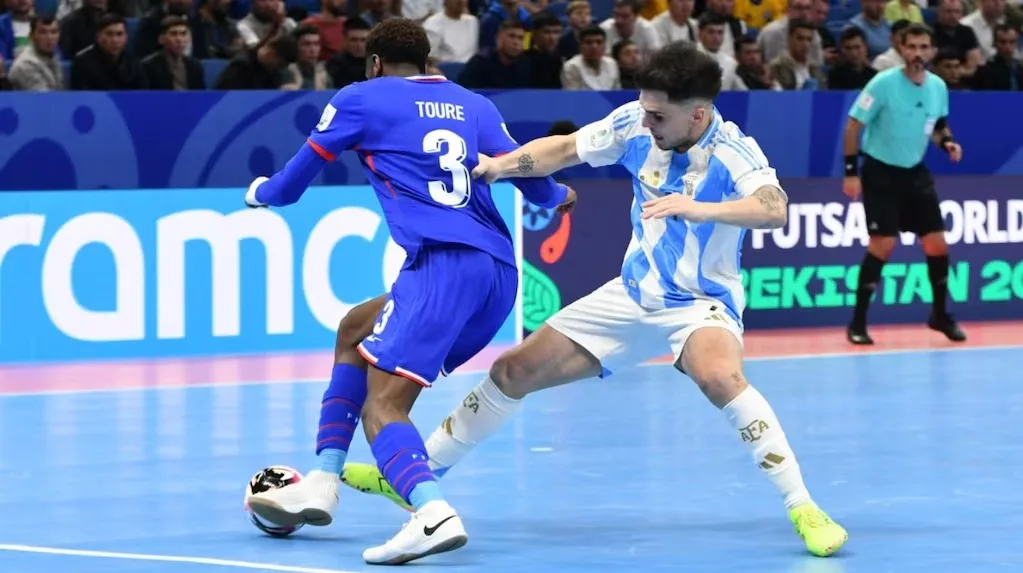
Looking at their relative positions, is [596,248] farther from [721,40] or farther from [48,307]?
[48,307]

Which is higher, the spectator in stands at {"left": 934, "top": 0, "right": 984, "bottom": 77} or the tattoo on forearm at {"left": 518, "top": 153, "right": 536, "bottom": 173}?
the tattoo on forearm at {"left": 518, "top": 153, "right": 536, "bottom": 173}

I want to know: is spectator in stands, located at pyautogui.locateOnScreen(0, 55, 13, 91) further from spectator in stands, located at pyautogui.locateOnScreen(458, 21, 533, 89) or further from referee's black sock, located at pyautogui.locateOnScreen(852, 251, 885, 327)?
referee's black sock, located at pyautogui.locateOnScreen(852, 251, 885, 327)

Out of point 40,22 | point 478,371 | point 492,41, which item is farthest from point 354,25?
point 478,371

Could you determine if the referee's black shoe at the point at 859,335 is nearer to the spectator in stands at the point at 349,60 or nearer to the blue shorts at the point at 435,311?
the spectator in stands at the point at 349,60

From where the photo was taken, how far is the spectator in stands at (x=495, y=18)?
52.3ft

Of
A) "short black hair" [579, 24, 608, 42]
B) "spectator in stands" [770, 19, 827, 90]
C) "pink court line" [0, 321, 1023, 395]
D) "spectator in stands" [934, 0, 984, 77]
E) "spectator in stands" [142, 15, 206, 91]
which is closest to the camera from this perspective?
"pink court line" [0, 321, 1023, 395]

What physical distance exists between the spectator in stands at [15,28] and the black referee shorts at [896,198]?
617 cm

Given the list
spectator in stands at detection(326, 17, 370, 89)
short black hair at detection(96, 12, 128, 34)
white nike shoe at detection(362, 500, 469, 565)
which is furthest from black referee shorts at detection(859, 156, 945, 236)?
white nike shoe at detection(362, 500, 469, 565)

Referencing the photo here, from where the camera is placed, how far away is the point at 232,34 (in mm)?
14789

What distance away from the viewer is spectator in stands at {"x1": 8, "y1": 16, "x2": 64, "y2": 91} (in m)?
13.1

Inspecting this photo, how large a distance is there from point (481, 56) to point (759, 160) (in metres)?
8.48

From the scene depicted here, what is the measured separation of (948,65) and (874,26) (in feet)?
4.66

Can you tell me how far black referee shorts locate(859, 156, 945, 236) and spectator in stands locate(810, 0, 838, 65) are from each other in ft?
12.3

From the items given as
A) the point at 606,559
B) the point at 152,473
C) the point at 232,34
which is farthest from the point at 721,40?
the point at 606,559
